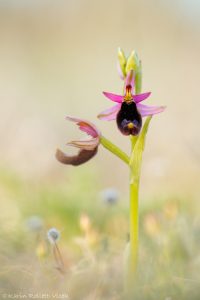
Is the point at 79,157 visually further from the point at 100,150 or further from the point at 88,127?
the point at 100,150

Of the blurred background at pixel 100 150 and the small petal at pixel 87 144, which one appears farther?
the blurred background at pixel 100 150

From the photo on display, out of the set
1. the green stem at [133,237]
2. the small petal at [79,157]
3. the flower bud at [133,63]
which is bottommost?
the green stem at [133,237]

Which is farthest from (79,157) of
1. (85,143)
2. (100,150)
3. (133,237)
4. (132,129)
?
(100,150)

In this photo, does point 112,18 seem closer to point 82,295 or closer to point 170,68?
point 170,68

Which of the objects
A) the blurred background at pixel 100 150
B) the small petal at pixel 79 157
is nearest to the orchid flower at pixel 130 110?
the small petal at pixel 79 157

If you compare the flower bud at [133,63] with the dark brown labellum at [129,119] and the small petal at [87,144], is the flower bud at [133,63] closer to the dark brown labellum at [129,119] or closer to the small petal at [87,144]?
the dark brown labellum at [129,119]

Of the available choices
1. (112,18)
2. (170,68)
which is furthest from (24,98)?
(112,18)
